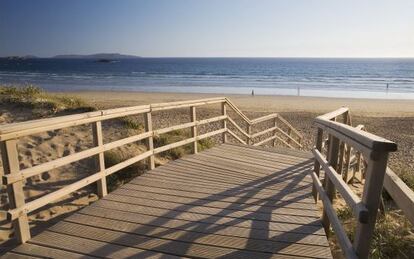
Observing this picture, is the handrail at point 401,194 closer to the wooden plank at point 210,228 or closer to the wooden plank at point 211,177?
the wooden plank at point 210,228

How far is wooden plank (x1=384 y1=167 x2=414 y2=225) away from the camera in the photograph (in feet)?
6.55

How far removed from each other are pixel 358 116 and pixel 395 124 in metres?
2.72

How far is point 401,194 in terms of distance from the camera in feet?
7.11

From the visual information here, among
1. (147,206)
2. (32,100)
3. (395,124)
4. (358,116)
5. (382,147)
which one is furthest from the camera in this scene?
(358,116)

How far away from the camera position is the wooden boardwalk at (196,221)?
324cm

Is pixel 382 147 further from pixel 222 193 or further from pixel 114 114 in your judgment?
pixel 114 114

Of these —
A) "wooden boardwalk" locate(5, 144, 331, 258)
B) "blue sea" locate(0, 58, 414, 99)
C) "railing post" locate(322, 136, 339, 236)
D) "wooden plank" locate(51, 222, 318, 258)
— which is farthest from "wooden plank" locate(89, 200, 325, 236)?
"blue sea" locate(0, 58, 414, 99)

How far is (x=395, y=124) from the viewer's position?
17656mm

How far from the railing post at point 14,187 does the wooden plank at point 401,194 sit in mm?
2993

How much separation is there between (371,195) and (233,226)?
1.62 metres

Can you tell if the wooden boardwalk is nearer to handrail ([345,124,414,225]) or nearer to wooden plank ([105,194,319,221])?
wooden plank ([105,194,319,221])

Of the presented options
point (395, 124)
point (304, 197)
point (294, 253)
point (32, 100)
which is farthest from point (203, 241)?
point (395, 124)

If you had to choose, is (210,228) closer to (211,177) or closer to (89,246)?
(89,246)

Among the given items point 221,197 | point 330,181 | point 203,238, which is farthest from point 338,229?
point 221,197
